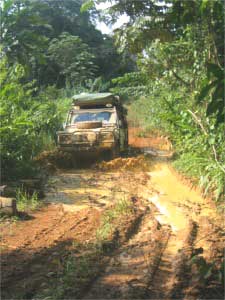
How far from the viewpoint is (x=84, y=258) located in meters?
4.38

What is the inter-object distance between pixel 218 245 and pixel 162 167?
18.2ft

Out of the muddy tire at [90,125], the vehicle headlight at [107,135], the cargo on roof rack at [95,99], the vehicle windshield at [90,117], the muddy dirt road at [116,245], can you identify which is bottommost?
the muddy dirt road at [116,245]

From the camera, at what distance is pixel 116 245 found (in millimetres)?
4848

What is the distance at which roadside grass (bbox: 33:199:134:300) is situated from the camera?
11.8 ft

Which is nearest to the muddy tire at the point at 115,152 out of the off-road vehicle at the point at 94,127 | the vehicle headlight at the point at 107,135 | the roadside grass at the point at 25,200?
the off-road vehicle at the point at 94,127

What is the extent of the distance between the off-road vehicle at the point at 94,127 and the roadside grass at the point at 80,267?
4727mm

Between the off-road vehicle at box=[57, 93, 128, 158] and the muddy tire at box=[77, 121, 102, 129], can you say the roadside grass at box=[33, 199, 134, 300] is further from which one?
the muddy tire at box=[77, 121, 102, 129]

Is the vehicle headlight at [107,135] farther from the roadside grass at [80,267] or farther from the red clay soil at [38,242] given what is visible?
the roadside grass at [80,267]

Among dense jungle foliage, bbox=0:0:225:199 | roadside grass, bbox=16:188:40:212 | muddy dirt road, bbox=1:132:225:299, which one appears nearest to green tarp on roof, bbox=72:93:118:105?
dense jungle foliage, bbox=0:0:225:199

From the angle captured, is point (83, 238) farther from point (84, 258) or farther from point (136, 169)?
point (136, 169)

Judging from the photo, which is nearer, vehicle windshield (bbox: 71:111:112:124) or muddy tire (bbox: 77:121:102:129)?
muddy tire (bbox: 77:121:102:129)

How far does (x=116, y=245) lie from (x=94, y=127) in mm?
6376

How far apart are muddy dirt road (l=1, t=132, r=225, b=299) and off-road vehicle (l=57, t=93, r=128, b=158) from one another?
197 centimetres

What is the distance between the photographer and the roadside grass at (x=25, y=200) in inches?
262
